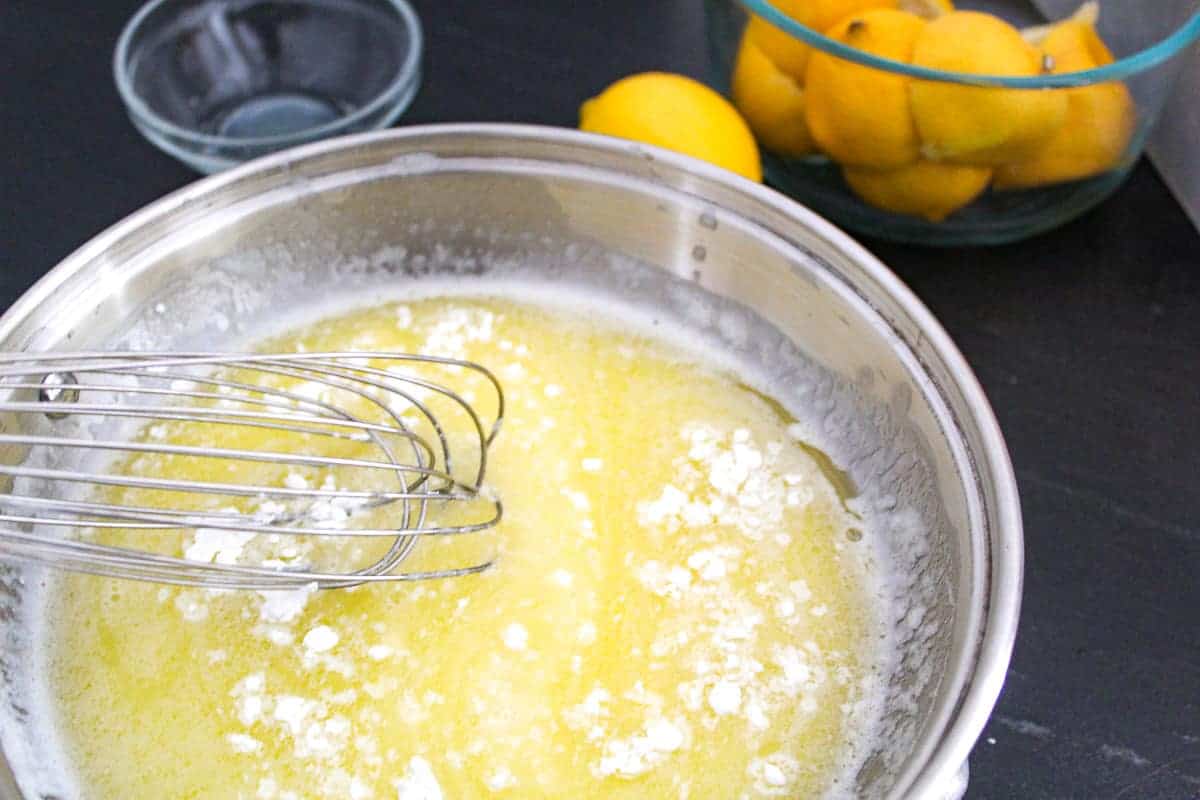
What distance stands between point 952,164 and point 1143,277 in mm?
223

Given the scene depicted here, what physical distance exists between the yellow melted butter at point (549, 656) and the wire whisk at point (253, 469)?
2 cm

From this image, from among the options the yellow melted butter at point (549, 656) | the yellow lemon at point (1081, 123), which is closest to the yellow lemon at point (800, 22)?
the yellow lemon at point (1081, 123)

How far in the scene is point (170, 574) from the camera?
64 cm

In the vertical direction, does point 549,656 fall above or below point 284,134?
below

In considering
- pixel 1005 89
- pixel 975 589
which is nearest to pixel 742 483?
pixel 975 589

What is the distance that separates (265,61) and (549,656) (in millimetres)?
676

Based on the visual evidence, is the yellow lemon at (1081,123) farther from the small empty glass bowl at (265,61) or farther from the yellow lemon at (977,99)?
the small empty glass bowl at (265,61)

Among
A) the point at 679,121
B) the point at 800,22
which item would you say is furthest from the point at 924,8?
the point at 679,121

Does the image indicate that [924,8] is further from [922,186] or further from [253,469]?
[253,469]

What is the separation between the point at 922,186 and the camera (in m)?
0.79

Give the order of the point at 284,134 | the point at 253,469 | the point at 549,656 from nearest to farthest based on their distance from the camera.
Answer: the point at 549,656, the point at 253,469, the point at 284,134

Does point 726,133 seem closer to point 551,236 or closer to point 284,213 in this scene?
point 551,236

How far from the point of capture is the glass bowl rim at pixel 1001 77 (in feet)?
2.29

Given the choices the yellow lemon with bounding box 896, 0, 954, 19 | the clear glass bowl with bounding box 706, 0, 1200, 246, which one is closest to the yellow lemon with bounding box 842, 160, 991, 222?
the clear glass bowl with bounding box 706, 0, 1200, 246
